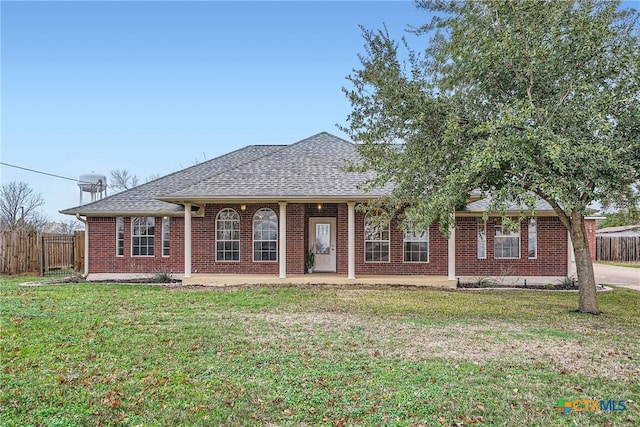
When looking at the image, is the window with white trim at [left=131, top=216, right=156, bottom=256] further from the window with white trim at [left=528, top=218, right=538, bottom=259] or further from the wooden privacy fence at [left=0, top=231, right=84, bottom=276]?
the window with white trim at [left=528, top=218, right=538, bottom=259]

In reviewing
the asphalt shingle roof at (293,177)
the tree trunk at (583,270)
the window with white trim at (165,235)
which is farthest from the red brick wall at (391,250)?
the tree trunk at (583,270)

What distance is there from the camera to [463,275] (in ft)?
51.6

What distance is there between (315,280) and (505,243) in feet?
23.1

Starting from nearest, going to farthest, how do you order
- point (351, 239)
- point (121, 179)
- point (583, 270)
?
point (583, 270) < point (351, 239) < point (121, 179)

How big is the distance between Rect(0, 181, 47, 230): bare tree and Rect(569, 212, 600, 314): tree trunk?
35.3 m

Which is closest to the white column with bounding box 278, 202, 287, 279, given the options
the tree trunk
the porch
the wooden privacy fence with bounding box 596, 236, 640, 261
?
the porch

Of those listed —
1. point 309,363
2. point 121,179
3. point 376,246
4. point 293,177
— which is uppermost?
point 121,179

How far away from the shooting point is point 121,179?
44562mm

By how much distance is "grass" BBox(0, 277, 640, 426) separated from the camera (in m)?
4.23

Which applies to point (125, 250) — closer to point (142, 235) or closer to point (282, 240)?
point (142, 235)

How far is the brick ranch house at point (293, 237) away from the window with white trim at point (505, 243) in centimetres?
3

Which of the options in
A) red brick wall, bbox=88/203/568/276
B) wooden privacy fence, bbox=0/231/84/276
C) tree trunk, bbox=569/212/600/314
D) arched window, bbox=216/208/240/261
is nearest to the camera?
tree trunk, bbox=569/212/600/314

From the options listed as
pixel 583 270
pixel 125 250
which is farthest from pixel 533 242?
pixel 125 250

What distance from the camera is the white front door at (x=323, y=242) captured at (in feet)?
55.4
